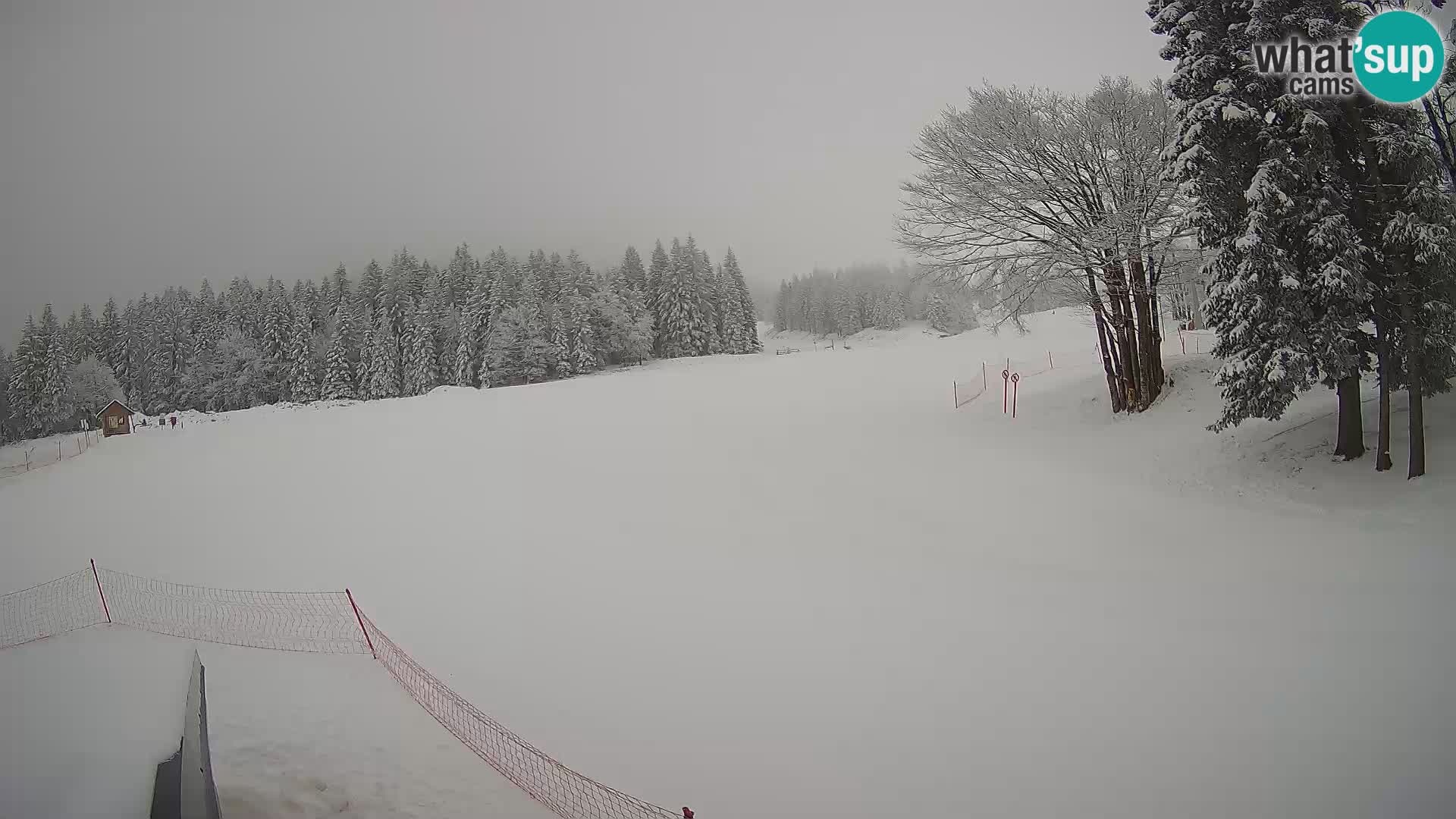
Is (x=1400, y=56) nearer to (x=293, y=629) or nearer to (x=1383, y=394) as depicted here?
(x=1383, y=394)

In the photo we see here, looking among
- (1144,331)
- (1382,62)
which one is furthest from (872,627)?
(1382,62)

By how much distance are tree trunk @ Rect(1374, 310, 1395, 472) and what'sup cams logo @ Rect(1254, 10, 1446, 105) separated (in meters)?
3.51

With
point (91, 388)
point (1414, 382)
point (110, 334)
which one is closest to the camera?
point (1414, 382)

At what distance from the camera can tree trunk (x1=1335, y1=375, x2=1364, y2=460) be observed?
29.6 ft

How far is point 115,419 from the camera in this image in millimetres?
28312

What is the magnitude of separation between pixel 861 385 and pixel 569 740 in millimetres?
21654

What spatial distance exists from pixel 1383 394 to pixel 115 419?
152 ft

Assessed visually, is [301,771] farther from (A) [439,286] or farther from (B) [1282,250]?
(A) [439,286]

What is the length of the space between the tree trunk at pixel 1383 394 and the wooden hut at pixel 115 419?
44.4 metres

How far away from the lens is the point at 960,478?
485 inches

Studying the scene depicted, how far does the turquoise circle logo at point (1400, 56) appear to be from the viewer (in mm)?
A: 8484

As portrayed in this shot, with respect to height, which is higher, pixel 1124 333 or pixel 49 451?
pixel 49 451

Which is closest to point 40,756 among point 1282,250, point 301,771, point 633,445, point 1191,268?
point 301,771

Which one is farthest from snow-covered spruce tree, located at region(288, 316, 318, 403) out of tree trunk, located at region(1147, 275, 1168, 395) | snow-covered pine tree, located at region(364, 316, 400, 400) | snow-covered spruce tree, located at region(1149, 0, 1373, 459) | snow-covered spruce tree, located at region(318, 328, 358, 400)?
snow-covered spruce tree, located at region(1149, 0, 1373, 459)
